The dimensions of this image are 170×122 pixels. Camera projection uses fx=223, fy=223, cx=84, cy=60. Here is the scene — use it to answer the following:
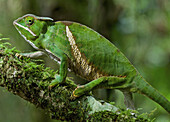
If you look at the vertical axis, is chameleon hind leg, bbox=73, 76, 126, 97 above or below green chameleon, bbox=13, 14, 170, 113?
below

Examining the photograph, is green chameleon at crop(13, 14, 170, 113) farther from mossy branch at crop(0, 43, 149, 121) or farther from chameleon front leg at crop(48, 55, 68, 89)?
mossy branch at crop(0, 43, 149, 121)

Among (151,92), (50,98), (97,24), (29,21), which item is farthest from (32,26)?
(97,24)

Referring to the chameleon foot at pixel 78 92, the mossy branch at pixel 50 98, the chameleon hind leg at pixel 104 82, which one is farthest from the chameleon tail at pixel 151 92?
the chameleon foot at pixel 78 92

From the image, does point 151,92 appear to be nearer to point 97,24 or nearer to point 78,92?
point 78,92

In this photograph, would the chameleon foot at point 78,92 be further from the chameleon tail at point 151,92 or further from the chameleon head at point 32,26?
the chameleon head at point 32,26

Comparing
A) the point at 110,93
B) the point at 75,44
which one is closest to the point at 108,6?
the point at 110,93

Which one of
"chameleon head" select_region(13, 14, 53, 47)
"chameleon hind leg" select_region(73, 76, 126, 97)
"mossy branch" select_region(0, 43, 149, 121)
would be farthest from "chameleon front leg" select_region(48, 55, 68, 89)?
"chameleon head" select_region(13, 14, 53, 47)
